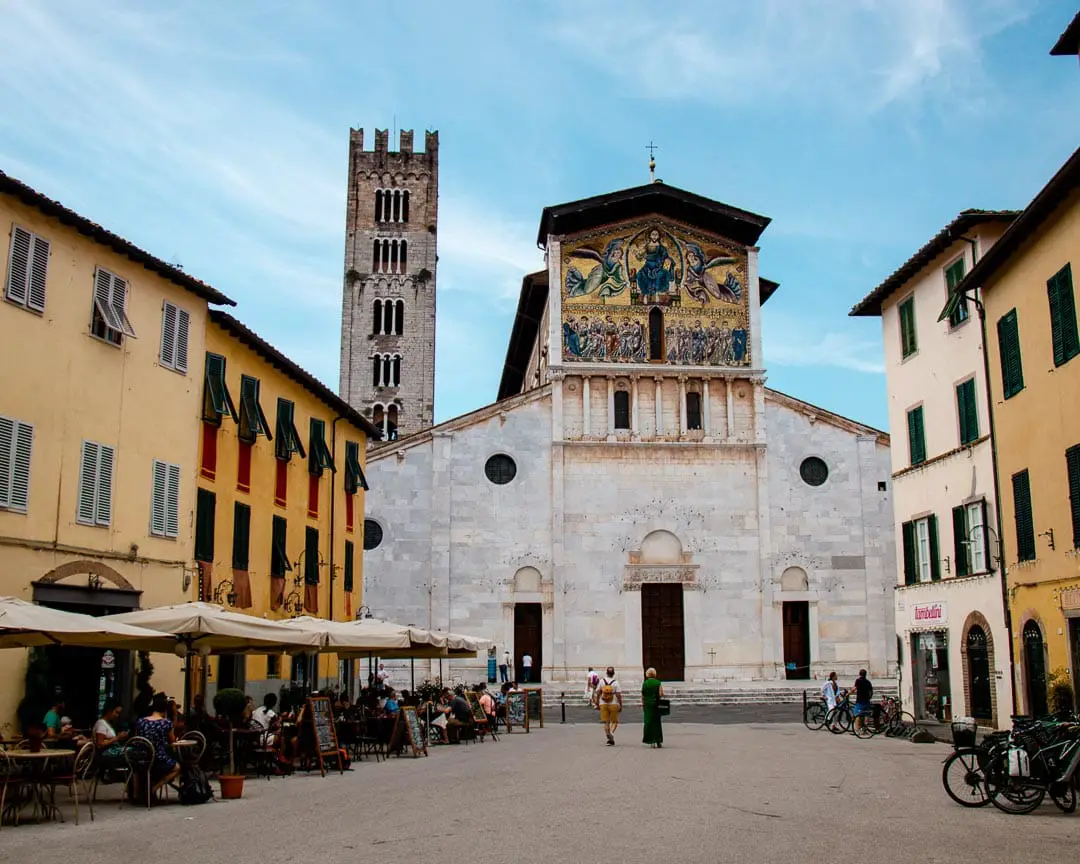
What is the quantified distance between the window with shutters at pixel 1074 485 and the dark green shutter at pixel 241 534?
617 inches

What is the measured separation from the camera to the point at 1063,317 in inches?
786

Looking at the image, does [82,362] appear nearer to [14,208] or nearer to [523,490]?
[14,208]

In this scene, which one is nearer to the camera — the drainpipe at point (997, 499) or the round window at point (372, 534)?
the drainpipe at point (997, 499)

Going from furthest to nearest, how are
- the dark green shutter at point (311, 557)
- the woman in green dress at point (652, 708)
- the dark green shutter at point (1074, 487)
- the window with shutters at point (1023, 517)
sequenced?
the dark green shutter at point (311, 557), the woman in green dress at point (652, 708), the window with shutters at point (1023, 517), the dark green shutter at point (1074, 487)

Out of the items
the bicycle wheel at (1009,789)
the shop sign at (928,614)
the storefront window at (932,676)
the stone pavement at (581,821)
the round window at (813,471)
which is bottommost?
the stone pavement at (581,821)

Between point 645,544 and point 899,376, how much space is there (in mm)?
16192

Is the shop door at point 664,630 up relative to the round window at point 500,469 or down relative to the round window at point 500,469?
down

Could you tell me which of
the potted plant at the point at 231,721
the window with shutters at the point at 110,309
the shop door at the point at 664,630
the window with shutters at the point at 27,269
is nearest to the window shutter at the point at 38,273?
the window with shutters at the point at 27,269

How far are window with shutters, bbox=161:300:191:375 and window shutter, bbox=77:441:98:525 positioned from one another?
110 inches

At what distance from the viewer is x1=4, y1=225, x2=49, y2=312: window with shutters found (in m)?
17.0

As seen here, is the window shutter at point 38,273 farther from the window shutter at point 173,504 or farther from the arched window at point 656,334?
the arched window at point 656,334

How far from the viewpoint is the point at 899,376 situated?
28906 mm

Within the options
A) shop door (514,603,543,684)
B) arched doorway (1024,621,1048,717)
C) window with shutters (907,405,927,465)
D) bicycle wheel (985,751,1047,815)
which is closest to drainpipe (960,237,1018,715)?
arched doorway (1024,621,1048,717)

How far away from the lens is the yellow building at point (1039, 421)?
19.6m
